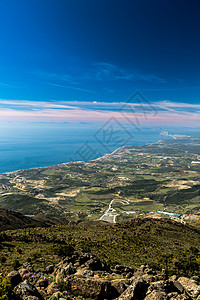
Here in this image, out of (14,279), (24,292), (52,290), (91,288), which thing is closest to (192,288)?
(91,288)

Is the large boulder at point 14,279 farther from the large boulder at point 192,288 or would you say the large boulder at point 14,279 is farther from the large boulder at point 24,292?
the large boulder at point 192,288

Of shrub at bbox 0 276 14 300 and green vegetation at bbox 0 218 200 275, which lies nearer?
shrub at bbox 0 276 14 300

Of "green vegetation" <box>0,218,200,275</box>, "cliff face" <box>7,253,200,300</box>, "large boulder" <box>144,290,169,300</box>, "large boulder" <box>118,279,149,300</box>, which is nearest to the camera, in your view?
"large boulder" <box>144,290,169,300</box>

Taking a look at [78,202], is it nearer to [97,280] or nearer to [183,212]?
[183,212]

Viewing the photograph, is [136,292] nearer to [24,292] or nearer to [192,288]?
[192,288]

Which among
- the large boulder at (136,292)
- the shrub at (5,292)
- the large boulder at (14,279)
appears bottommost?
the large boulder at (14,279)

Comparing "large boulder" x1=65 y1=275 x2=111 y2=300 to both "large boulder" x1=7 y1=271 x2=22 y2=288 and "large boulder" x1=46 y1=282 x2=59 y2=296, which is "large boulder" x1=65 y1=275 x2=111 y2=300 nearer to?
"large boulder" x1=46 y1=282 x2=59 y2=296

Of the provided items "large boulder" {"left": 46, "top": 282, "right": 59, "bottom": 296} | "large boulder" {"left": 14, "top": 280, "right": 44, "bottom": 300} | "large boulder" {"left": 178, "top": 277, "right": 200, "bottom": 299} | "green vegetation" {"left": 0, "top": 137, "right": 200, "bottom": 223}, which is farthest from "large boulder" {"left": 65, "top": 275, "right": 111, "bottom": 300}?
"green vegetation" {"left": 0, "top": 137, "right": 200, "bottom": 223}

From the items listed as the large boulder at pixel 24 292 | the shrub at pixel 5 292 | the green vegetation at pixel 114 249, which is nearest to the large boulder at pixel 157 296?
the large boulder at pixel 24 292

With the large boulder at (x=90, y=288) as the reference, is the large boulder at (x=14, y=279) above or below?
above

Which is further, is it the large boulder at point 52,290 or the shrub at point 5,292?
the large boulder at point 52,290

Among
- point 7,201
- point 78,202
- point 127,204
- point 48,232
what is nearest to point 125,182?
point 127,204

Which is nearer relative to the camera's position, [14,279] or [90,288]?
[90,288]
